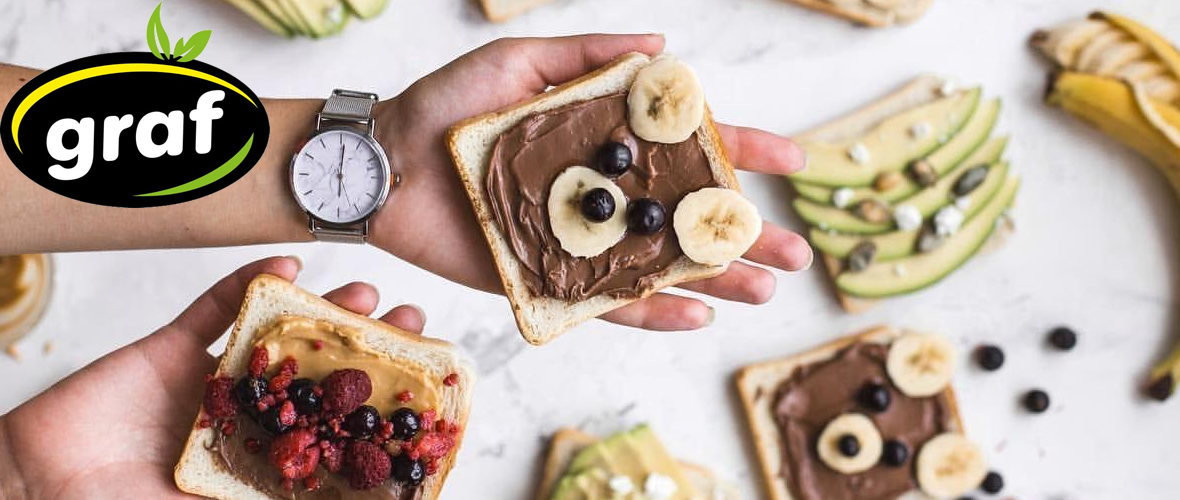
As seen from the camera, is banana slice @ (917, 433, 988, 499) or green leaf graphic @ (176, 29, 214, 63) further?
banana slice @ (917, 433, 988, 499)

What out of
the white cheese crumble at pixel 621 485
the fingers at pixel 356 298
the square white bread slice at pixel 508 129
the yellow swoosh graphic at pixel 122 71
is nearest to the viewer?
the square white bread slice at pixel 508 129

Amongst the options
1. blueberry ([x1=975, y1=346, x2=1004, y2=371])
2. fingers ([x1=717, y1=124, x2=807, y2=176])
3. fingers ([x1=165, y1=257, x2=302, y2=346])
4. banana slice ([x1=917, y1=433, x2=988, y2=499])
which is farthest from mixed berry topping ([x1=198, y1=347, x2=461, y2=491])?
blueberry ([x1=975, y1=346, x2=1004, y2=371])

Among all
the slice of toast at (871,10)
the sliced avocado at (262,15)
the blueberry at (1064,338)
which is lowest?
the blueberry at (1064,338)

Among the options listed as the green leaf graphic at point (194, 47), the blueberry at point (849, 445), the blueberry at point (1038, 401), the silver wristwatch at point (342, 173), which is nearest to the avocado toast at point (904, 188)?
the blueberry at point (849, 445)

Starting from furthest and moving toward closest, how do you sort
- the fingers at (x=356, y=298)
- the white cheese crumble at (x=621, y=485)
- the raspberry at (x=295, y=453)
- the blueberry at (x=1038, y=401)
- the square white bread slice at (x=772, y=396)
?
the blueberry at (x=1038, y=401)
the square white bread slice at (x=772, y=396)
the white cheese crumble at (x=621, y=485)
the fingers at (x=356, y=298)
the raspberry at (x=295, y=453)

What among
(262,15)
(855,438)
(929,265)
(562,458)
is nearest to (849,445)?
(855,438)

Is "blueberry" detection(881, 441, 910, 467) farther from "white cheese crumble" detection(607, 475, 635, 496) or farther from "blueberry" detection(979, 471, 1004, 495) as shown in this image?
"white cheese crumble" detection(607, 475, 635, 496)

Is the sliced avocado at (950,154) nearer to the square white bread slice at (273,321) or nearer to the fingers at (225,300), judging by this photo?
the square white bread slice at (273,321)
